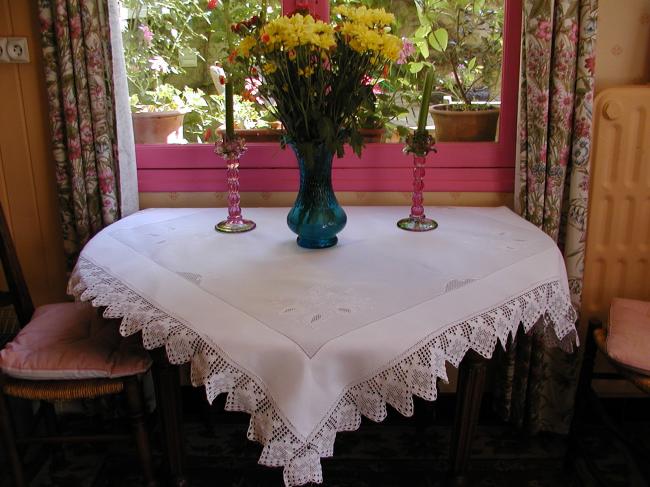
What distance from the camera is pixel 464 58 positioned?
202 cm

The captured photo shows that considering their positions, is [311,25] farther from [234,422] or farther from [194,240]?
[234,422]

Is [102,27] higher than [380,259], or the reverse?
[102,27]

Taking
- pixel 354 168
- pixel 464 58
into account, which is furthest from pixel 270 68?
pixel 464 58

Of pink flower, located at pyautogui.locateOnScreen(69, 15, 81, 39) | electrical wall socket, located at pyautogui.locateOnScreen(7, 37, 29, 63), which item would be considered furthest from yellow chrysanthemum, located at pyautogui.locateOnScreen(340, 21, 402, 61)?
electrical wall socket, located at pyautogui.locateOnScreen(7, 37, 29, 63)

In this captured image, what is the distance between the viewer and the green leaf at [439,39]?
6.54 feet

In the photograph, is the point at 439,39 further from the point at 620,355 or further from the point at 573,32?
the point at 620,355

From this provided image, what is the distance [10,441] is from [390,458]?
42.4 inches

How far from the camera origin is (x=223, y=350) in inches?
42.7

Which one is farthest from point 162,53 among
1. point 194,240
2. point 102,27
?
point 194,240

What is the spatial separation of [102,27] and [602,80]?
4.87 ft

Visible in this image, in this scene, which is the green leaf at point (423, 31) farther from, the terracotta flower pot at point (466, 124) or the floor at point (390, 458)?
the floor at point (390, 458)

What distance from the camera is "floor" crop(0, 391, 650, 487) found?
6.00ft

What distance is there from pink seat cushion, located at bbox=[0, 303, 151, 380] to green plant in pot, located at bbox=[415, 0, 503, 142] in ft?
3.89

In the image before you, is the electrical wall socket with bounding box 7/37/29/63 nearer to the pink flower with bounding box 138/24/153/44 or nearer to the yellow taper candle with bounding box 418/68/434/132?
the pink flower with bounding box 138/24/153/44
